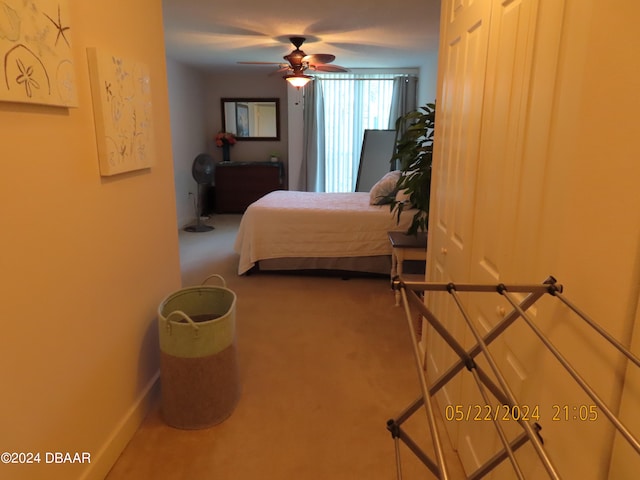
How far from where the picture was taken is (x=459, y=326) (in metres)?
1.85

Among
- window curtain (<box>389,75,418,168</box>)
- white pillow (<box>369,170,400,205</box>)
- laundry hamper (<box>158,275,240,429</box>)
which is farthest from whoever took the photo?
window curtain (<box>389,75,418,168</box>)

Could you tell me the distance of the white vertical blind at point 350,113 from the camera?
266 inches

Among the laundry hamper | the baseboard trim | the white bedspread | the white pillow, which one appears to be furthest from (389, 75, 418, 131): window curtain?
the baseboard trim

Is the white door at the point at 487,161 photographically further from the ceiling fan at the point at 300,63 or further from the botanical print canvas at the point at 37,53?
the ceiling fan at the point at 300,63

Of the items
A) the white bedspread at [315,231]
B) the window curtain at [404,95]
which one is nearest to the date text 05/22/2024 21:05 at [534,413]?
the white bedspread at [315,231]

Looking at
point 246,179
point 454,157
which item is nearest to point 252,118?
point 246,179

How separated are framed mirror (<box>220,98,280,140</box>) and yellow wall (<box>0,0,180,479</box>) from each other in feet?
17.1

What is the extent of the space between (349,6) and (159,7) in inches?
73.1

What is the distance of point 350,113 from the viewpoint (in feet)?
22.6

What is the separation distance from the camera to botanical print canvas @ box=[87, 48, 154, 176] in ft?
5.32

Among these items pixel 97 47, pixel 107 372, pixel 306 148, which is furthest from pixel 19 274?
pixel 306 148

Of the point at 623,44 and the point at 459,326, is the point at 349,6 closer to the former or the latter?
the point at 459,326

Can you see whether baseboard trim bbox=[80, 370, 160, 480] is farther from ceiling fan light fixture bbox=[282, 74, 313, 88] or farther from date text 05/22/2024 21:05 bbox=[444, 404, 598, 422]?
ceiling fan light fixture bbox=[282, 74, 313, 88]

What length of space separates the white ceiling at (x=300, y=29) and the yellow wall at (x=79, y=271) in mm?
1672
